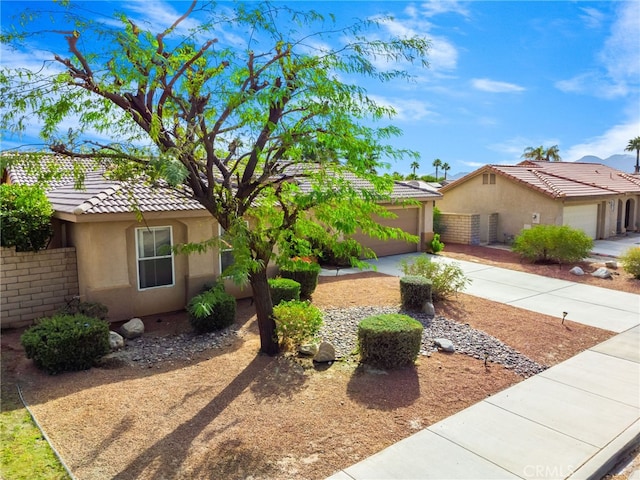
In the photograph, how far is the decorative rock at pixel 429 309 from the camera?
34.4ft

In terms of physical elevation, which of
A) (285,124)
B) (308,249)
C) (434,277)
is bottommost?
(434,277)

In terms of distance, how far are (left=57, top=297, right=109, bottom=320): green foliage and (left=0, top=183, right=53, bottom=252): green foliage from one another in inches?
57.7

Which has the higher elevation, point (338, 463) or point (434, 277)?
point (434, 277)

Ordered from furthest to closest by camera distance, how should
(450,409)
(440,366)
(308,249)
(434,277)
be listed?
1. (434,277)
2. (308,249)
3. (440,366)
4. (450,409)

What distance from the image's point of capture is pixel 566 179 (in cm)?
2528

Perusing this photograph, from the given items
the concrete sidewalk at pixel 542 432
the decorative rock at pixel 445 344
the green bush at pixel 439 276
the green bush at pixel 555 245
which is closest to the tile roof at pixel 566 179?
the green bush at pixel 555 245

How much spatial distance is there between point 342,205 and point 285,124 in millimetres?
1510

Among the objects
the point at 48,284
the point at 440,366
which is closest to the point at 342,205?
the point at 440,366

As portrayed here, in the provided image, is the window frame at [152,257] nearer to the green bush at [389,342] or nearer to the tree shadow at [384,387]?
the green bush at [389,342]

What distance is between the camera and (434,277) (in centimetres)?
1170

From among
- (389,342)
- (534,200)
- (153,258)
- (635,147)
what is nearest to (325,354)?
(389,342)

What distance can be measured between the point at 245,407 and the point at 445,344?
3.97m

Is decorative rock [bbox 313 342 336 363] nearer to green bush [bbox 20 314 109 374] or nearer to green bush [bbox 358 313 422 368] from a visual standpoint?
green bush [bbox 358 313 422 368]

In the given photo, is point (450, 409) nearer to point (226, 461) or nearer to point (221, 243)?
point (226, 461)
